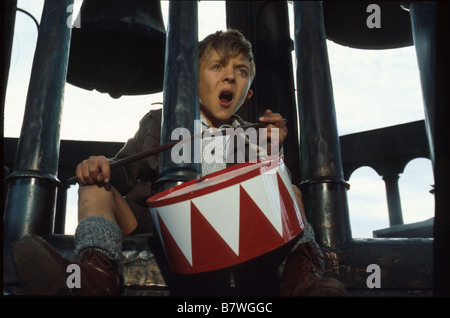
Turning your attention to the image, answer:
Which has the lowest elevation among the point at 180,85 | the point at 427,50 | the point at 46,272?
the point at 46,272

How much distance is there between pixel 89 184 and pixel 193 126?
50cm

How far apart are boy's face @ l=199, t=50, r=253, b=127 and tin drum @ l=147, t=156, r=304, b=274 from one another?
865 mm

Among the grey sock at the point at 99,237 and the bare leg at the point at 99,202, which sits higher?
the bare leg at the point at 99,202

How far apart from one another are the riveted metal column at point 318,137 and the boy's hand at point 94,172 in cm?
83

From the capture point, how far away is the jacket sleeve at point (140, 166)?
5.21ft

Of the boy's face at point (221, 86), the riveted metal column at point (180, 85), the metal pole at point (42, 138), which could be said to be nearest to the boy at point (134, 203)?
the boy's face at point (221, 86)

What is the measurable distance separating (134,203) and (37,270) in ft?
1.96

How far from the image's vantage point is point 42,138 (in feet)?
5.70

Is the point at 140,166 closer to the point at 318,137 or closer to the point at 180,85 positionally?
the point at 180,85

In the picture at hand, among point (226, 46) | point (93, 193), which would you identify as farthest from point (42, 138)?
point (226, 46)

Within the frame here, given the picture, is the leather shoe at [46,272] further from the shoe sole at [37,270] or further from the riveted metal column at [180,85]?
the riveted metal column at [180,85]

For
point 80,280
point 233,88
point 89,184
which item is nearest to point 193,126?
point 233,88
